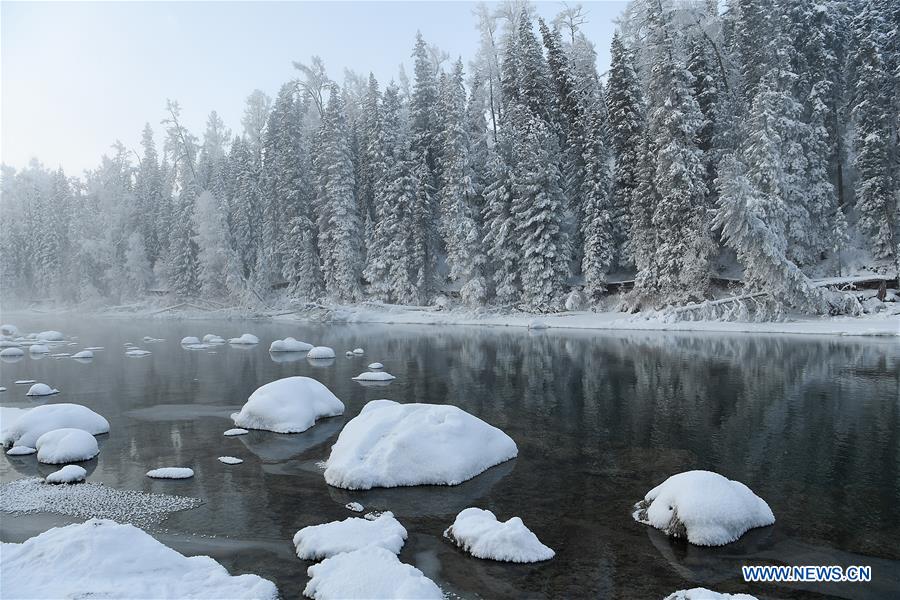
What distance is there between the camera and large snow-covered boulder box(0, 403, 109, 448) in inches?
571

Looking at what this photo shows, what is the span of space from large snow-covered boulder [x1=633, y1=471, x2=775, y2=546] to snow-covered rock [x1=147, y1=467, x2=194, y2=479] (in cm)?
906

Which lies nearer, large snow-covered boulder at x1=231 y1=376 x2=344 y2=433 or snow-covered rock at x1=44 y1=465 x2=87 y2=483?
snow-covered rock at x1=44 y1=465 x2=87 y2=483

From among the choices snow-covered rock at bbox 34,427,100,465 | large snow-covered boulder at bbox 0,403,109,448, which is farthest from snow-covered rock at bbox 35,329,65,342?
snow-covered rock at bbox 34,427,100,465

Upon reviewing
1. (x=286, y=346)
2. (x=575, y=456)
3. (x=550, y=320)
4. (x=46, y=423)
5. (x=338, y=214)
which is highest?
(x=338, y=214)

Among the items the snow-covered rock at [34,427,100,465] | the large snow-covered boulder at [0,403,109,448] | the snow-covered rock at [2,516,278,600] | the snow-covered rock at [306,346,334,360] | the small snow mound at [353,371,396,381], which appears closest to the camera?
the snow-covered rock at [2,516,278,600]

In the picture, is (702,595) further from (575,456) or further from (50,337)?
(50,337)

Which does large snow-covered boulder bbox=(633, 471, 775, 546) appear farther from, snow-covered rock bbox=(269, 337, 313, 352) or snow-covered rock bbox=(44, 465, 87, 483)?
snow-covered rock bbox=(269, 337, 313, 352)

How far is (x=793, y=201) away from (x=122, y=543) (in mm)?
41387

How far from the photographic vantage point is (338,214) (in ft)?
178

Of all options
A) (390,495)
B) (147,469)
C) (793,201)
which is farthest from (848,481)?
(793,201)

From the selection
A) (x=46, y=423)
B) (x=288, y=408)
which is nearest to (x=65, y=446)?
(x=46, y=423)

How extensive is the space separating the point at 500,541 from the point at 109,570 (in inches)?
198

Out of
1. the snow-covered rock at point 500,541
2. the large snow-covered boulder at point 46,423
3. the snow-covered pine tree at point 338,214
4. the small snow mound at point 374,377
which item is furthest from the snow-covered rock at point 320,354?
the snow-covered pine tree at point 338,214

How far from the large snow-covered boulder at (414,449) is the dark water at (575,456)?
38 centimetres
